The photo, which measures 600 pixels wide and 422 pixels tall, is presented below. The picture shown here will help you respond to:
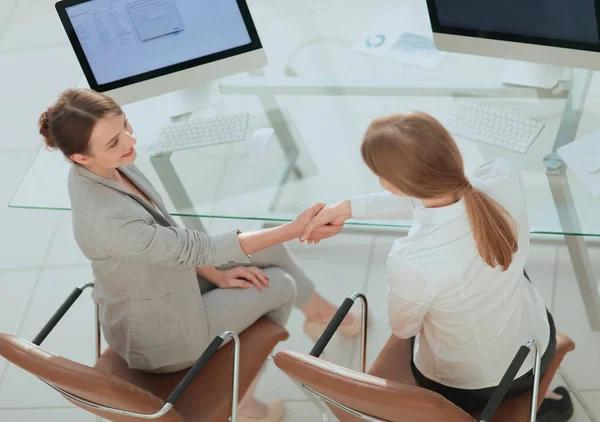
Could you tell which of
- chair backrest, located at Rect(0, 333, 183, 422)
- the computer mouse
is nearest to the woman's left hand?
the computer mouse

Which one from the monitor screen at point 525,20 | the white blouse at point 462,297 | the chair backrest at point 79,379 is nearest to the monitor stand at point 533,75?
the monitor screen at point 525,20

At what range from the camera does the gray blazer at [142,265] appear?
7.00ft

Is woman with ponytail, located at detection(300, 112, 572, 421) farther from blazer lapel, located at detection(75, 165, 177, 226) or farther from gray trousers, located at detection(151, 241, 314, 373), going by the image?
blazer lapel, located at detection(75, 165, 177, 226)

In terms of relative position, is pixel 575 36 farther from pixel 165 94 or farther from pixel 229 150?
pixel 165 94

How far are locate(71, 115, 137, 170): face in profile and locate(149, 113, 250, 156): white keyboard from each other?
18.2 inches

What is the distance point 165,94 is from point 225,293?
2.72 ft

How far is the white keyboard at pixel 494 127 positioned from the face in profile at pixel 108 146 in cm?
97

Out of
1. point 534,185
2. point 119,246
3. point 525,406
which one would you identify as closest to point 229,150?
point 119,246

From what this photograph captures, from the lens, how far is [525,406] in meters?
2.00

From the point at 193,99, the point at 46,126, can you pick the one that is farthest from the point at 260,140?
the point at 46,126

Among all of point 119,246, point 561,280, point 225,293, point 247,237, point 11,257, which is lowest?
point 561,280

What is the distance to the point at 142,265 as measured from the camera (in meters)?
2.21

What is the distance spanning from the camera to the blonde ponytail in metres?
1.75

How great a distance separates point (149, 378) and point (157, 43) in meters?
→ 1.10
